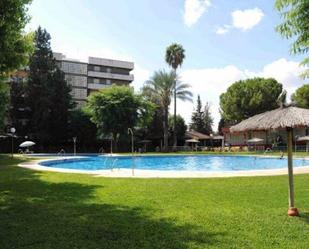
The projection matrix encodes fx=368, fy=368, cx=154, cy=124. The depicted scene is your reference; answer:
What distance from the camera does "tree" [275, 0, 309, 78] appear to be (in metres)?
5.48

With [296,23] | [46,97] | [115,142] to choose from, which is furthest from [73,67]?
[296,23]

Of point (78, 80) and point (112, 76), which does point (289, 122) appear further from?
point (112, 76)

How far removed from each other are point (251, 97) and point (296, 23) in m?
52.0

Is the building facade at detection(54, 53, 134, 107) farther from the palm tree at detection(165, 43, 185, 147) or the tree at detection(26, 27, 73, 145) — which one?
the palm tree at detection(165, 43, 185, 147)

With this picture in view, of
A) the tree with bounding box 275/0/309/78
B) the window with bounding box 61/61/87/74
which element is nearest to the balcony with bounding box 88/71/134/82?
the window with bounding box 61/61/87/74

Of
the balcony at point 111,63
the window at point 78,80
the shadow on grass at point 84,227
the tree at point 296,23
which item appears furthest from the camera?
the balcony at point 111,63

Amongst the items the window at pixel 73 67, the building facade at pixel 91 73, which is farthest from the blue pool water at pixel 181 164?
the window at pixel 73 67

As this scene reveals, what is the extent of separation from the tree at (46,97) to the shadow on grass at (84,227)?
1567 inches

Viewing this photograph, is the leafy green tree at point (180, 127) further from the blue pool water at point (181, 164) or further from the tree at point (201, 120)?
the blue pool water at point (181, 164)

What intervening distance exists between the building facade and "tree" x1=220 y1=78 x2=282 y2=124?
25.9 m

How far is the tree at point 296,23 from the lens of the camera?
548 centimetres

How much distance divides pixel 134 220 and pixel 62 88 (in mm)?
45044

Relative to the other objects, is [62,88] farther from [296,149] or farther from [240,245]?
[240,245]

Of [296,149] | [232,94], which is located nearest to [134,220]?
[296,149]
